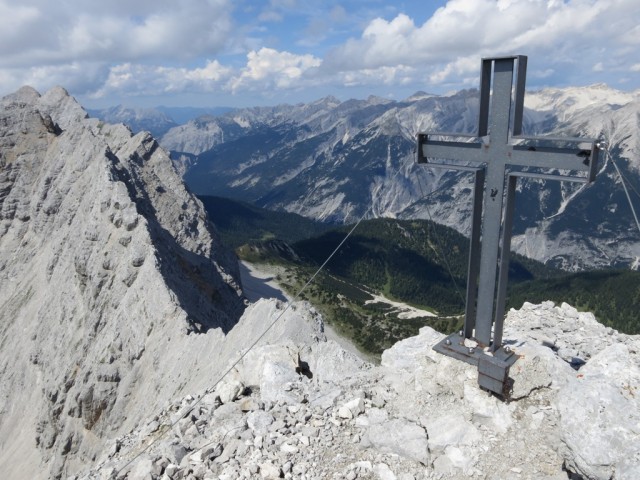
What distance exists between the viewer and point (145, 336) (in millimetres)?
40781

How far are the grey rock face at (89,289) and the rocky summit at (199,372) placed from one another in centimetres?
24

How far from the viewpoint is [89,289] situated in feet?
171

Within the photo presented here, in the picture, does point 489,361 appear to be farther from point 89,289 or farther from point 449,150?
point 89,289

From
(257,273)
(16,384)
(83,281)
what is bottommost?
(257,273)

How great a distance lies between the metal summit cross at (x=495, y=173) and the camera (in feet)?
36.8

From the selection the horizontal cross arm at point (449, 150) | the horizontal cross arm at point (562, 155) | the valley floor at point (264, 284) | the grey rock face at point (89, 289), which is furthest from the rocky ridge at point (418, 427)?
the valley floor at point (264, 284)

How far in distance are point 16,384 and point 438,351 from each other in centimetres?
5877

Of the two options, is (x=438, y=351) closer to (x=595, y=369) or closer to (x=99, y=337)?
(x=595, y=369)

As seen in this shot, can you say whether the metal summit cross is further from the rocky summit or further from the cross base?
the rocky summit

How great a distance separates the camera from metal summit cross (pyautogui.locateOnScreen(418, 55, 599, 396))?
441 inches

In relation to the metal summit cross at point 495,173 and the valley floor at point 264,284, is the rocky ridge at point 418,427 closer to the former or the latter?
the metal summit cross at point 495,173

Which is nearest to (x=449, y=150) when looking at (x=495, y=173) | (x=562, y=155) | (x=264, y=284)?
(x=495, y=173)

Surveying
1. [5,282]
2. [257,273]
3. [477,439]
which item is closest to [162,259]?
[5,282]

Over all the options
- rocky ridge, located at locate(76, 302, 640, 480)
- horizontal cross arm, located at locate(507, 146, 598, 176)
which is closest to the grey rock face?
rocky ridge, located at locate(76, 302, 640, 480)
